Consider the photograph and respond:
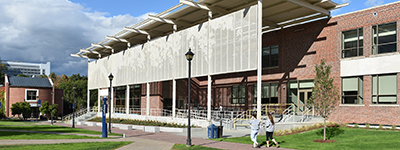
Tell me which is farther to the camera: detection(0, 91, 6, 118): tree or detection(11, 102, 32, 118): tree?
detection(0, 91, 6, 118): tree

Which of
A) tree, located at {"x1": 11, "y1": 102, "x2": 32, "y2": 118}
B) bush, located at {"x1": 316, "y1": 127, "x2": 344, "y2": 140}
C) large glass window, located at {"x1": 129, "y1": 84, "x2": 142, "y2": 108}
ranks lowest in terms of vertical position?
tree, located at {"x1": 11, "y1": 102, "x2": 32, "y2": 118}

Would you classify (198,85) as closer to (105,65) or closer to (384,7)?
(105,65)

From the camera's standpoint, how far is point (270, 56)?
112 feet

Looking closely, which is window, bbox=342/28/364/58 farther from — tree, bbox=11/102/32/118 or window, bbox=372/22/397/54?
tree, bbox=11/102/32/118

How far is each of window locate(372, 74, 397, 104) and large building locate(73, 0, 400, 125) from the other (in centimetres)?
7

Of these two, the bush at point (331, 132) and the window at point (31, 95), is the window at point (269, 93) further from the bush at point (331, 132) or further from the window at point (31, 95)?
the window at point (31, 95)

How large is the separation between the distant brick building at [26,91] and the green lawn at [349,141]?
55.5 metres

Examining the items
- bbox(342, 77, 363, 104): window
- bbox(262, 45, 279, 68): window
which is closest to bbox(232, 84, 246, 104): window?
bbox(262, 45, 279, 68): window

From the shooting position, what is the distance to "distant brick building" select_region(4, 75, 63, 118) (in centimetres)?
6481

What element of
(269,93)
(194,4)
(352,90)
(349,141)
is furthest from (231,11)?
(349,141)

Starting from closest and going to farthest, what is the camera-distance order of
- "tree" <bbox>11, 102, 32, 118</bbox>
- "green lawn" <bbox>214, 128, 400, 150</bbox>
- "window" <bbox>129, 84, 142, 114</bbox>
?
"green lawn" <bbox>214, 128, 400, 150</bbox> → "window" <bbox>129, 84, 142, 114</bbox> → "tree" <bbox>11, 102, 32, 118</bbox>

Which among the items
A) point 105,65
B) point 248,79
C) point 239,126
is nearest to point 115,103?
point 105,65

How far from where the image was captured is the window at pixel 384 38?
81.5ft

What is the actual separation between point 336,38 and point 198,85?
61.3 ft
